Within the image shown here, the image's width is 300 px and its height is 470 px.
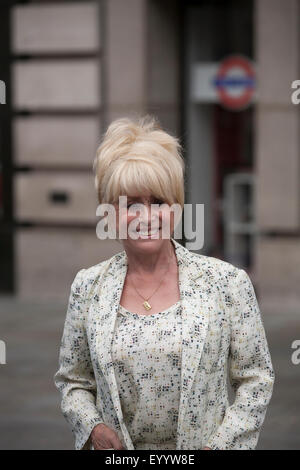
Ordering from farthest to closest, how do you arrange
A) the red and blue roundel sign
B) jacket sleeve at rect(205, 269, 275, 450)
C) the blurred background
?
the red and blue roundel sign < the blurred background < jacket sleeve at rect(205, 269, 275, 450)

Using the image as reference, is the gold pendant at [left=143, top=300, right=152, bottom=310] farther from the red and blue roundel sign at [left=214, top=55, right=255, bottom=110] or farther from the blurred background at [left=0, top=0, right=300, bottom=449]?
the red and blue roundel sign at [left=214, top=55, right=255, bottom=110]

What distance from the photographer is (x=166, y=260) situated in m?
2.78

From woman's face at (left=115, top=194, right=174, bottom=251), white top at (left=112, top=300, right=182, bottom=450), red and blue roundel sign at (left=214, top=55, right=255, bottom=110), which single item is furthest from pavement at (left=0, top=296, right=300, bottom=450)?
woman's face at (left=115, top=194, right=174, bottom=251)

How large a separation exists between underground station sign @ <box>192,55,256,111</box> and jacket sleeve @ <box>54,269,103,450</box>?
29.1ft

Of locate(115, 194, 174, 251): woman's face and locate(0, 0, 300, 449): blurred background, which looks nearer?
locate(115, 194, 174, 251): woman's face

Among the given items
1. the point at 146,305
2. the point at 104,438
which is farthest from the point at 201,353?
the point at 104,438

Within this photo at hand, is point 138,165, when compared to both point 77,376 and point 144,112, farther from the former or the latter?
point 144,112

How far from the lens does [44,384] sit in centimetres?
770

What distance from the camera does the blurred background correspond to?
10859mm

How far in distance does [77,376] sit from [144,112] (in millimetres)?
8660

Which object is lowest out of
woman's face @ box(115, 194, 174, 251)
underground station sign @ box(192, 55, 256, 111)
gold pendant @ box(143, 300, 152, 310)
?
gold pendant @ box(143, 300, 152, 310)

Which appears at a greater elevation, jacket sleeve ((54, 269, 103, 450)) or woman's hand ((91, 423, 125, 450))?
jacket sleeve ((54, 269, 103, 450))

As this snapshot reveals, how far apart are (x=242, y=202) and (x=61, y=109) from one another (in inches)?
96.8
